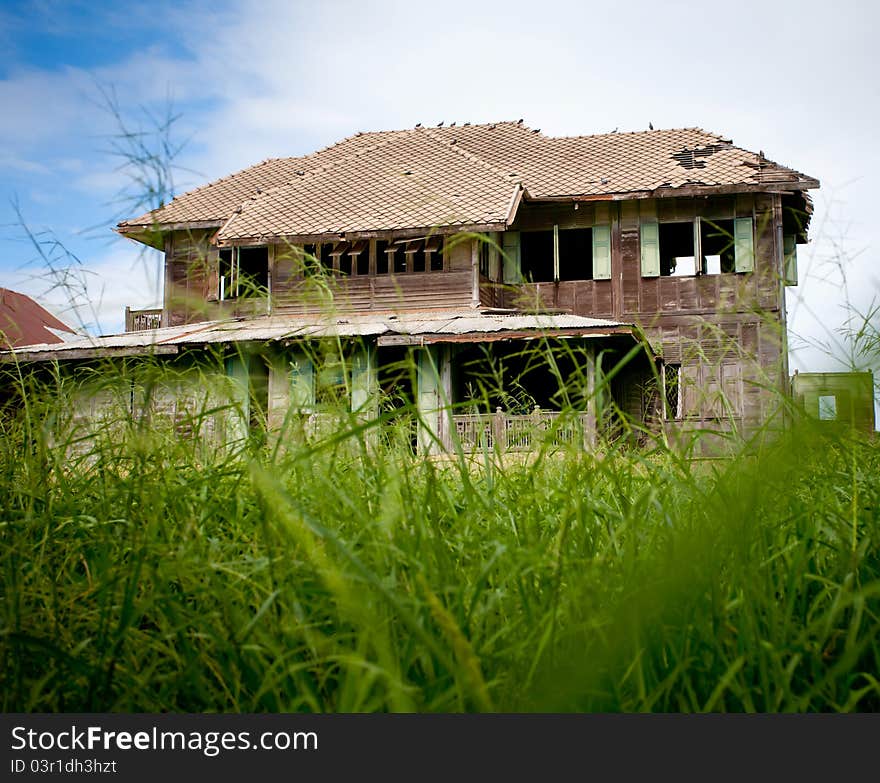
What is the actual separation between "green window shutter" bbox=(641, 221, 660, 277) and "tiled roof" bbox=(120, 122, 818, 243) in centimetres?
78

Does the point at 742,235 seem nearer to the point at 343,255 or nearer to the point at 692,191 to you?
the point at 692,191

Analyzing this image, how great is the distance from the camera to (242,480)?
2.57 metres

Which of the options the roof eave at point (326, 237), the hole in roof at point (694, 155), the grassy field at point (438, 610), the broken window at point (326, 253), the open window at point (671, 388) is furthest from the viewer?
the hole in roof at point (694, 155)

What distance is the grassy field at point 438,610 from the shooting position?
1466 millimetres

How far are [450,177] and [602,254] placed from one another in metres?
3.60

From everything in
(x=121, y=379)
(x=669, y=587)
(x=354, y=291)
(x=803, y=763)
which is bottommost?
(x=803, y=763)

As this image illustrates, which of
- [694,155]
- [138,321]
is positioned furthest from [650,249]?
[138,321]

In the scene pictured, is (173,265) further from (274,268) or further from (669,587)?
(669,587)

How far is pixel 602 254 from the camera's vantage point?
1653 centimetres

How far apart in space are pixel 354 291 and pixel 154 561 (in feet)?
47.6

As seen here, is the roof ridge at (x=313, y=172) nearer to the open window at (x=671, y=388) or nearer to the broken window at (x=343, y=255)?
the broken window at (x=343, y=255)

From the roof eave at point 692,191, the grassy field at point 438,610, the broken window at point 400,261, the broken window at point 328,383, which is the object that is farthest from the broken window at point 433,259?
the grassy field at point 438,610

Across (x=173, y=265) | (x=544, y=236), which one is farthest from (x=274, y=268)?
(x=544, y=236)

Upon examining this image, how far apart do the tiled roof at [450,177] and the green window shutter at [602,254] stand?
847 mm
